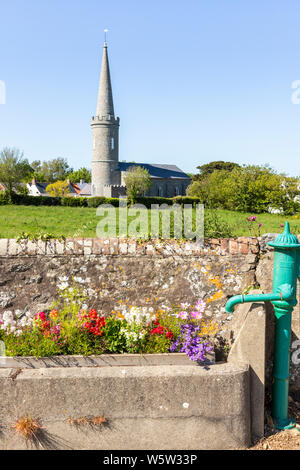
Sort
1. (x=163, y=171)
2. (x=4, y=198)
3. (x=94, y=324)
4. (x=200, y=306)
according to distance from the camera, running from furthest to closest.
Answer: (x=163, y=171)
(x=4, y=198)
(x=200, y=306)
(x=94, y=324)

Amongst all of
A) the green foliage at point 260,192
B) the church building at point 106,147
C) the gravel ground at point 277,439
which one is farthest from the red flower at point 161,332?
the church building at point 106,147

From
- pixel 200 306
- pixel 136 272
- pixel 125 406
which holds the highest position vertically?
pixel 136 272

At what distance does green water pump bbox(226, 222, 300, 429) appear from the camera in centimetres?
350

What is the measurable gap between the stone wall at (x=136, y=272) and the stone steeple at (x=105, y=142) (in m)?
59.1

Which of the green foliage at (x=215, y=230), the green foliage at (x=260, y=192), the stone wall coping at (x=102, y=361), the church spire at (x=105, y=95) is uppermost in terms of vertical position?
the church spire at (x=105, y=95)

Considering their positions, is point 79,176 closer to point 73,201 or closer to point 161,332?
point 73,201

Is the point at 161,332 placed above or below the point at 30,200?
below

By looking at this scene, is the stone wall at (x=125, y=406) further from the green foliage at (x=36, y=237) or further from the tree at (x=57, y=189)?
the tree at (x=57, y=189)

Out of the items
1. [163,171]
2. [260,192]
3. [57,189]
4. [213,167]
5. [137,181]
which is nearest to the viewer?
[260,192]

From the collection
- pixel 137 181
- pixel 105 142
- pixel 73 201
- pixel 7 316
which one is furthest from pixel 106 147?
pixel 7 316

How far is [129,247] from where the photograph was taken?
4.23 metres

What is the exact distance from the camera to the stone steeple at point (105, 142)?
201 ft

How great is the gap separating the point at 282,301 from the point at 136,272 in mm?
1616

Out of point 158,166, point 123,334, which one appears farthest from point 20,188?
point 123,334
